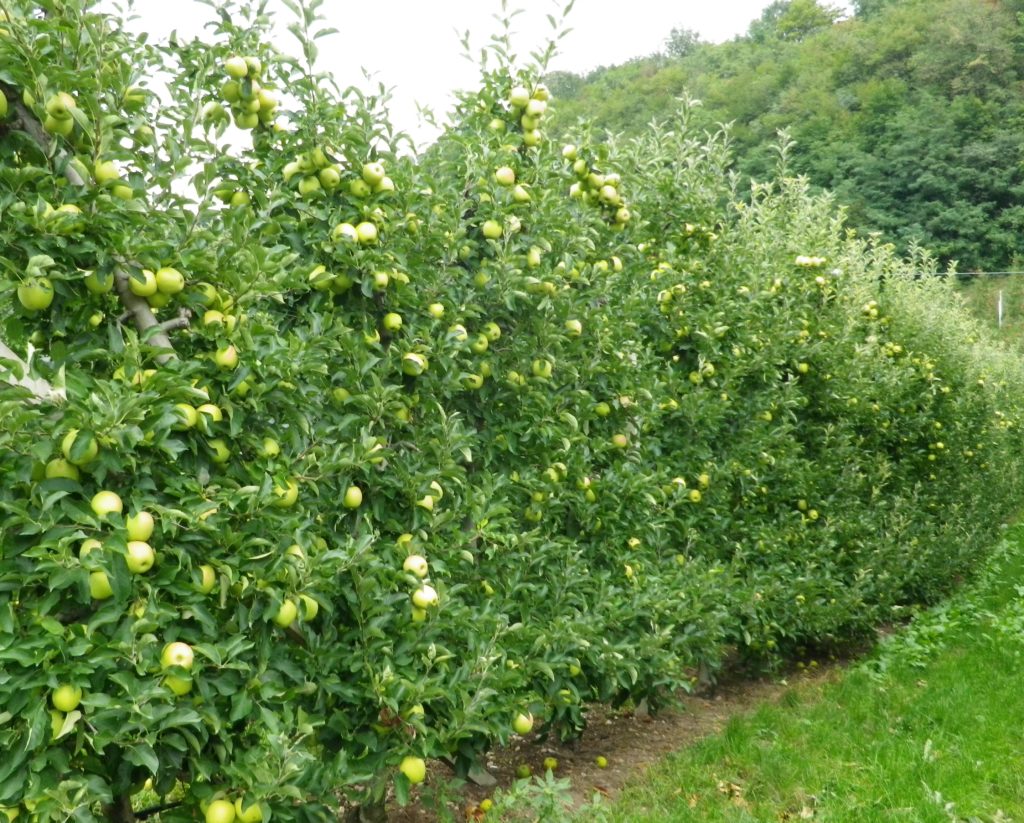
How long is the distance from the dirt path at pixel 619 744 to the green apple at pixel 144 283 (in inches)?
87.4

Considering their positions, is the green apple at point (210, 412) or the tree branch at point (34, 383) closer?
the tree branch at point (34, 383)

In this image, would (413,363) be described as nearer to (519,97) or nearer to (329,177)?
(329,177)

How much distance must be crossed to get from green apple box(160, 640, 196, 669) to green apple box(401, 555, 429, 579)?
82 centimetres

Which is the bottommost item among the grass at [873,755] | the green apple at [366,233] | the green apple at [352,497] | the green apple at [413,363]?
the grass at [873,755]

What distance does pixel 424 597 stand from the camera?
2.91 m

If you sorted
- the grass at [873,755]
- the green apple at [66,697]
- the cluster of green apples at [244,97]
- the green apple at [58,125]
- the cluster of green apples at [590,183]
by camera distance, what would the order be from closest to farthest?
the green apple at [66,697] → the green apple at [58,125] → the cluster of green apples at [244,97] → the grass at [873,755] → the cluster of green apples at [590,183]

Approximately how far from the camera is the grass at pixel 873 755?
3809 mm

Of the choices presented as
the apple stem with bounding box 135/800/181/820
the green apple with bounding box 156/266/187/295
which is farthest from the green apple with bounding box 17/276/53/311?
the apple stem with bounding box 135/800/181/820

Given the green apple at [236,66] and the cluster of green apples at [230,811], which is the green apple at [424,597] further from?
the green apple at [236,66]

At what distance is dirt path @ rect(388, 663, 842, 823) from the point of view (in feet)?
13.4

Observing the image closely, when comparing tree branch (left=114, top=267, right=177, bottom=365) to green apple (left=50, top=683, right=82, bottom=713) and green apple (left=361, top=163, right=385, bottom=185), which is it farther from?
green apple (left=361, top=163, right=385, bottom=185)

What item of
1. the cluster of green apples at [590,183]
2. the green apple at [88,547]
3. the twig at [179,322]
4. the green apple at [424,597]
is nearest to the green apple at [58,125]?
the twig at [179,322]

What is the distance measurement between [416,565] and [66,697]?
3.62 feet

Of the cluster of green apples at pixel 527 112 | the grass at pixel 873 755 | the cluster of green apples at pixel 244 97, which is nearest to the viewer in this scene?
the cluster of green apples at pixel 244 97
